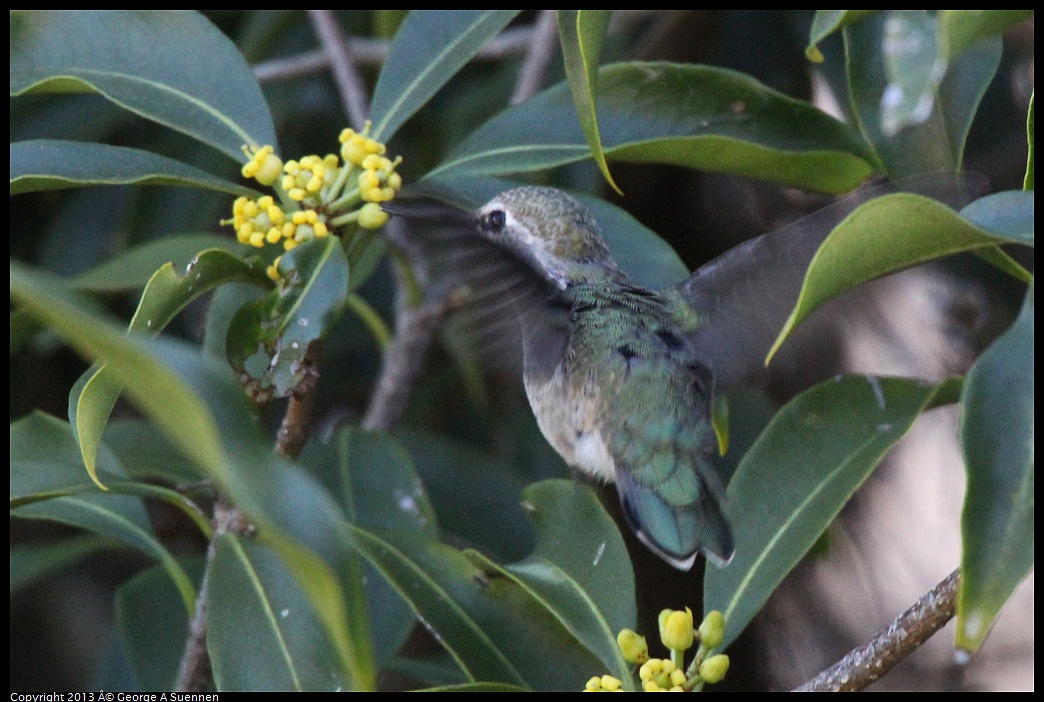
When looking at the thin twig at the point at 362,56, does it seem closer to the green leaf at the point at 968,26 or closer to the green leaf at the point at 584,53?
the green leaf at the point at 584,53

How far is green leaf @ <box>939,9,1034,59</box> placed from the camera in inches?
43.5

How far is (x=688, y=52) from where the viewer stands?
237 cm

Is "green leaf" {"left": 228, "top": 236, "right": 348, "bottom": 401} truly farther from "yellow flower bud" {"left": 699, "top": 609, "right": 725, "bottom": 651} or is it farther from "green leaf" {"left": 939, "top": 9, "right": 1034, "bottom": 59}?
"green leaf" {"left": 939, "top": 9, "right": 1034, "bottom": 59}

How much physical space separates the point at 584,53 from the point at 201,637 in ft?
3.51

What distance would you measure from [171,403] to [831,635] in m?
2.19

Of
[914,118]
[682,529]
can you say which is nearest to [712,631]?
[682,529]

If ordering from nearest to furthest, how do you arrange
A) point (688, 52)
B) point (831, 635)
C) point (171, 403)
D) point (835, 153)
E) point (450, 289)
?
point (171, 403) → point (835, 153) → point (450, 289) → point (688, 52) → point (831, 635)

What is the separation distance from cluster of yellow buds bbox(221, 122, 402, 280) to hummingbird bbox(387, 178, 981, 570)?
0.55 feet

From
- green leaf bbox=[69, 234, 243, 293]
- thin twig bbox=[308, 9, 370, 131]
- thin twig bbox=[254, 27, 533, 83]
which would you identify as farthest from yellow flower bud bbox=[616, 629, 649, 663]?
thin twig bbox=[254, 27, 533, 83]

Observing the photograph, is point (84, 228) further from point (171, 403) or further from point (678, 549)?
point (171, 403)

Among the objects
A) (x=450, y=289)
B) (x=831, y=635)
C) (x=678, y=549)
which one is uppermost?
(x=450, y=289)

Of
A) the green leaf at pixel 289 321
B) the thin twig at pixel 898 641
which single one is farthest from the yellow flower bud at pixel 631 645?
the green leaf at pixel 289 321

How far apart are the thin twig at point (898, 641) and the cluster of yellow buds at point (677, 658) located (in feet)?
0.49

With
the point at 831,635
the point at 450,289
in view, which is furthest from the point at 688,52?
the point at 831,635
